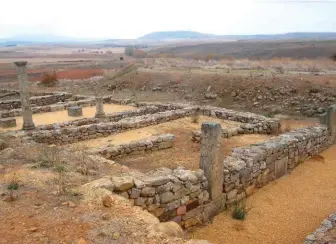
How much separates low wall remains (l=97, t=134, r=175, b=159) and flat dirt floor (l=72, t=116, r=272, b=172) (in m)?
0.18

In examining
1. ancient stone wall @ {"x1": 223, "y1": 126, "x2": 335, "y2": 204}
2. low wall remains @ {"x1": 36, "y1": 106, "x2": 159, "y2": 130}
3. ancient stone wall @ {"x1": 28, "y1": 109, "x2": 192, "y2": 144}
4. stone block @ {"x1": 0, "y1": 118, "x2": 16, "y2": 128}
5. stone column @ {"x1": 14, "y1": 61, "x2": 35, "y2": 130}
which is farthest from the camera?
stone block @ {"x1": 0, "y1": 118, "x2": 16, "y2": 128}

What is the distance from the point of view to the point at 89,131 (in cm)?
1428

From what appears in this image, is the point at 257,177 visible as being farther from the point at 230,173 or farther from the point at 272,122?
the point at 272,122

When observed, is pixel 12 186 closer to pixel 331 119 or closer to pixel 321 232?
pixel 321 232

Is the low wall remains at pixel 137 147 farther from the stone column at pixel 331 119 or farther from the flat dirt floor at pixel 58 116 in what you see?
the flat dirt floor at pixel 58 116

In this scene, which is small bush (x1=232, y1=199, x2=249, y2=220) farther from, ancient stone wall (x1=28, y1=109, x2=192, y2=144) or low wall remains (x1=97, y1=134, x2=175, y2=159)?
ancient stone wall (x1=28, y1=109, x2=192, y2=144)

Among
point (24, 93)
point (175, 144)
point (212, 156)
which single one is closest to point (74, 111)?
point (24, 93)

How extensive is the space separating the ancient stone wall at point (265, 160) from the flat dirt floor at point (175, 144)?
171 centimetres

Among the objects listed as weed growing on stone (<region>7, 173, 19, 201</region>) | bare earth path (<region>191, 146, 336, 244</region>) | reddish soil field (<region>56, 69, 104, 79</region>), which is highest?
weed growing on stone (<region>7, 173, 19, 201</region>)

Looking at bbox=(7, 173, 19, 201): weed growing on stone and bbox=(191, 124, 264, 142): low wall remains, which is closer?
bbox=(7, 173, 19, 201): weed growing on stone

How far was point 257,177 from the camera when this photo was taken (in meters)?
9.40

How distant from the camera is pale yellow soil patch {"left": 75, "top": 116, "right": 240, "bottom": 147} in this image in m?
13.7

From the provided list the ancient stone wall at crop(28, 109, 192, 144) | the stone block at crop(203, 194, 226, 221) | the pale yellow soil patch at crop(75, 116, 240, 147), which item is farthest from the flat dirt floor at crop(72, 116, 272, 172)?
the stone block at crop(203, 194, 226, 221)

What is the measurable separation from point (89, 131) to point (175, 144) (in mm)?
3653
